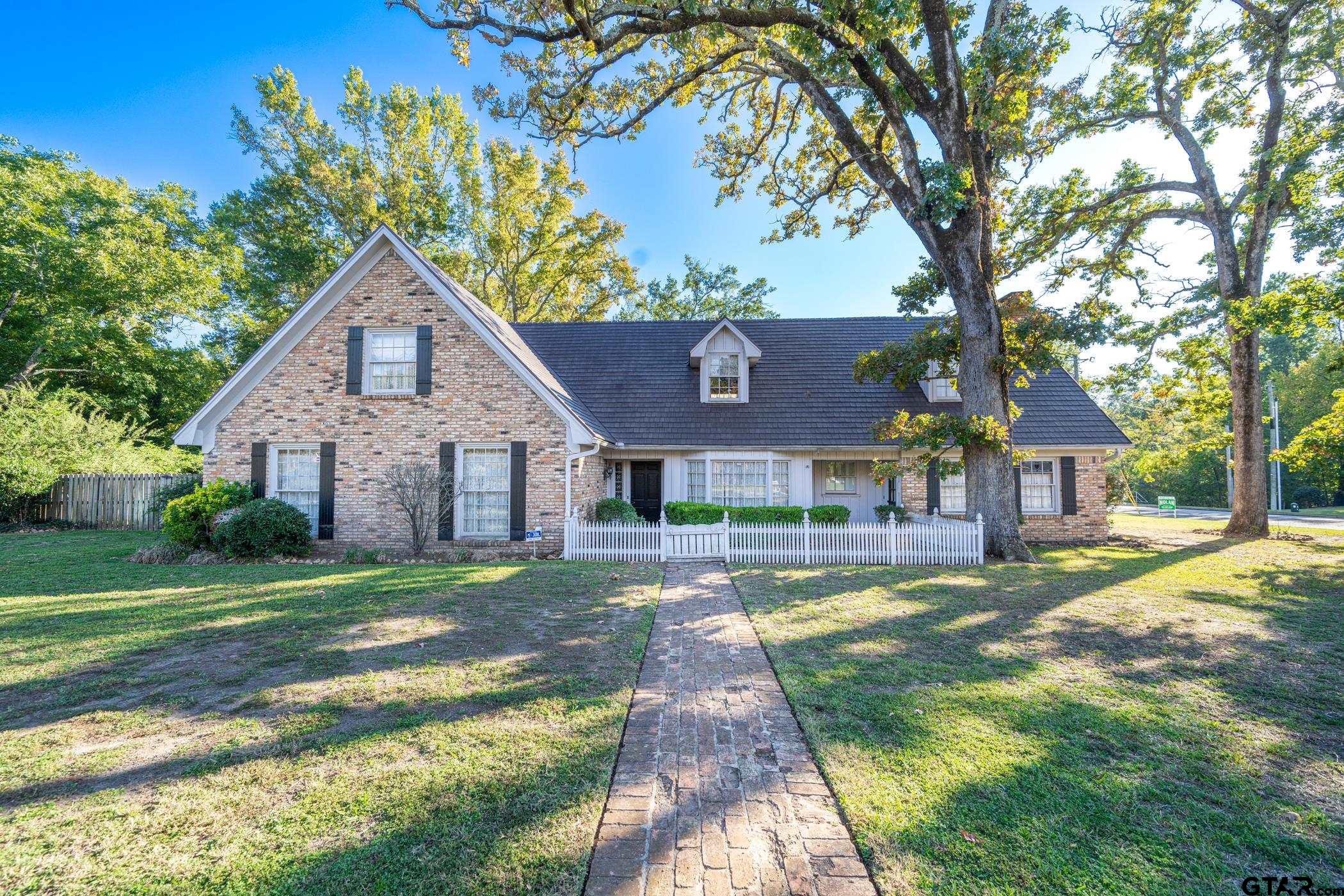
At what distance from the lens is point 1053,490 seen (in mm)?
14859

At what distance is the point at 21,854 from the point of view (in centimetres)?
243

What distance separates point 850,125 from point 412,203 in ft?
72.0

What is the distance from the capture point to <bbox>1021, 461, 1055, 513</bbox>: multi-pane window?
48.6ft

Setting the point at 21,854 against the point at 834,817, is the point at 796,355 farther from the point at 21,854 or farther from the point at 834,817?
the point at 21,854

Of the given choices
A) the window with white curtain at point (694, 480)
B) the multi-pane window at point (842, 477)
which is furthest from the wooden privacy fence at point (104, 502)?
the multi-pane window at point (842, 477)

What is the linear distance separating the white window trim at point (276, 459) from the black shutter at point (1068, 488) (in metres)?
20.0

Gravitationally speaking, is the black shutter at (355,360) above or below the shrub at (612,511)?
above

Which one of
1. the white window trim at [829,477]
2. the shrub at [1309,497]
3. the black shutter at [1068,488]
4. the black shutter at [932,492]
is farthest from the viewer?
the shrub at [1309,497]

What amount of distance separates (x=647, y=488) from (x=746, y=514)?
3836 mm

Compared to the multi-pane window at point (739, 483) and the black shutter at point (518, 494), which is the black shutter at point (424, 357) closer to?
the black shutter at point (518, 494)

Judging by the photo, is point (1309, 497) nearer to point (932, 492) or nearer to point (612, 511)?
point (932, 492)

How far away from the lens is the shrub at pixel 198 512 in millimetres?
10875

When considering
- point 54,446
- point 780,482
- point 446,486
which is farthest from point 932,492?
point 54,446

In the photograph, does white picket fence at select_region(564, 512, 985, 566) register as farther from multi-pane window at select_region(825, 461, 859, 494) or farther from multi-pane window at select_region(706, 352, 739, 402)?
multi-pane window at select_region(706, 352, 739, 402)
